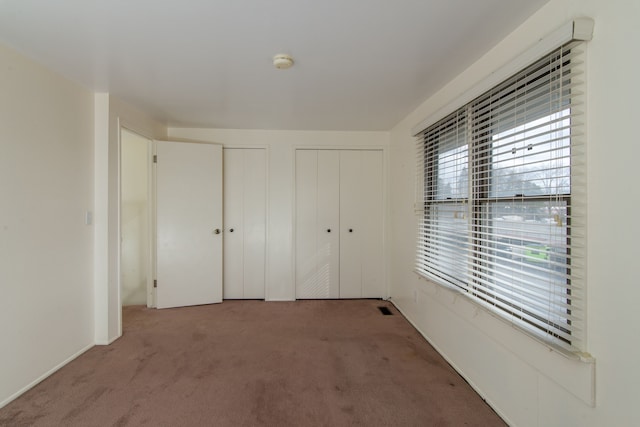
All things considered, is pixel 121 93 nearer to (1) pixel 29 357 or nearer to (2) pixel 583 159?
(1) pixel 29 357

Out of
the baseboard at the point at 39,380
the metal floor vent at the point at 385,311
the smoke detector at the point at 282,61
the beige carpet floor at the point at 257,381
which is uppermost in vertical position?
the smoke detector at the point at 282,61

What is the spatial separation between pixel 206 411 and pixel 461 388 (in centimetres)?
165

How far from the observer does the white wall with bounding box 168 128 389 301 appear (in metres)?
3.67

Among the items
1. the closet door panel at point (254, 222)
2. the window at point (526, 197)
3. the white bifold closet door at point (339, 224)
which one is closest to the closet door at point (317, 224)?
the white bifold closet door at point (339, 224)

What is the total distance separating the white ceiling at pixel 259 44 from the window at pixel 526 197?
41 cm

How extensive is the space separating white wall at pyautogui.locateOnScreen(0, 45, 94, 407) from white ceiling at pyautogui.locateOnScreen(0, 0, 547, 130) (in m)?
0.25

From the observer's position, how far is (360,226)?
375 cm

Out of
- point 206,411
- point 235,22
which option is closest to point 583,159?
point 235,22

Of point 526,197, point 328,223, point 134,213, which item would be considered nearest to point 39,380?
point 134,213

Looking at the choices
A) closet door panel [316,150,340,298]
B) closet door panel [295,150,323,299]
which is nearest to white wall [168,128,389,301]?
closet door panel [295,150,323,299]

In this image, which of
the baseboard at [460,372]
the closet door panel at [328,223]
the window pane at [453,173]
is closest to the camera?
the baseboard at [460,372]

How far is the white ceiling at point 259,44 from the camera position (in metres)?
1.39

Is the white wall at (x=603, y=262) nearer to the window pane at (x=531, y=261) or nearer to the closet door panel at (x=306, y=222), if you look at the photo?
the window pane at (x=531, y=261)

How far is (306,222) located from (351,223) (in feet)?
1.99
